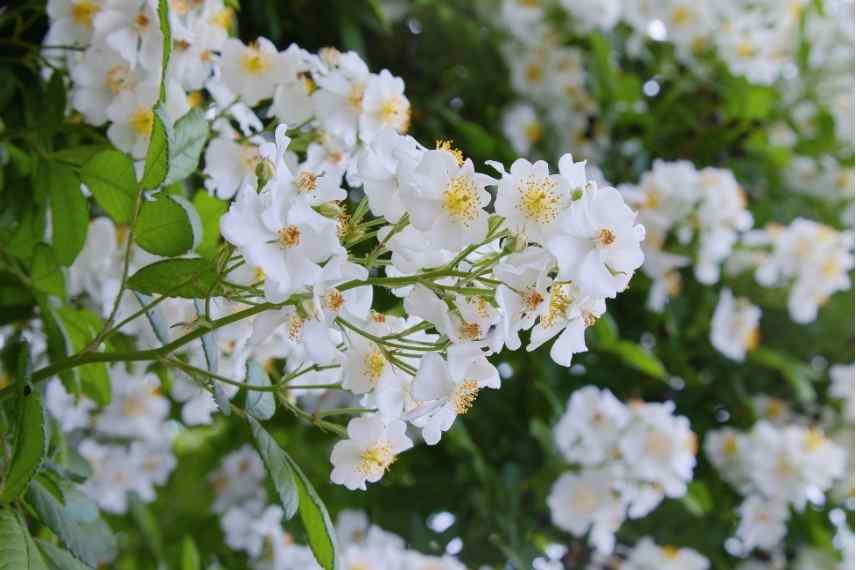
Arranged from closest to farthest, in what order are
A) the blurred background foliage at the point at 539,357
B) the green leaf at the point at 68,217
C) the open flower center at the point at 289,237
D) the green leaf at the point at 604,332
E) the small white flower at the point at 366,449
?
the open flower center at the point at 289,237, the small white flower at the point at 366,449, the green leaf at the point at 68,217, the green leaf at the point at 604,332, the blurred background foliage at the point at 539,357

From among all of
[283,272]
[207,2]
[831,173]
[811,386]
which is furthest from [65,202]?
[831,173]

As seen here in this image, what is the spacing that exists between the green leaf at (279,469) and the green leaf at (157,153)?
160 mm

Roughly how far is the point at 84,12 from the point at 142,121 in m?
0.11

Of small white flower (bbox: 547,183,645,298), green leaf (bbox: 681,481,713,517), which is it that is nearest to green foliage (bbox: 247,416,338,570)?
small white flower (bbox: 547,183,645,298)

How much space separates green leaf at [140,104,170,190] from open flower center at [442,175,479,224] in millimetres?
173

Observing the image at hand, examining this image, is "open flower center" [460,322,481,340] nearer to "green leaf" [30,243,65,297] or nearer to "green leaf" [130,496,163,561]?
"green leaf" [30,243,65,297]

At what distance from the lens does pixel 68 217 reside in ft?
2.76

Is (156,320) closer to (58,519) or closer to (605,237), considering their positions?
(58,519)

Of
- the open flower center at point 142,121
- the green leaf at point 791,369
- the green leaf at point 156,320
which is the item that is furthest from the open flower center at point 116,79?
the green leaf at point 791,369

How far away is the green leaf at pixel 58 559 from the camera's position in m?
0.67

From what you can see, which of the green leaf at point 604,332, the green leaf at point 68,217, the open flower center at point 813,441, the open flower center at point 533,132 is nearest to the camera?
Result: the green leaf at point 68,217

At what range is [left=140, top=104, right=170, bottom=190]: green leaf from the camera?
644 mm

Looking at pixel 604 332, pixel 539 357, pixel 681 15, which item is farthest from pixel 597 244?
pixel 681 15

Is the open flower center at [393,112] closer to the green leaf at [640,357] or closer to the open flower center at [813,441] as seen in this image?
the green leaf at [640,357]
